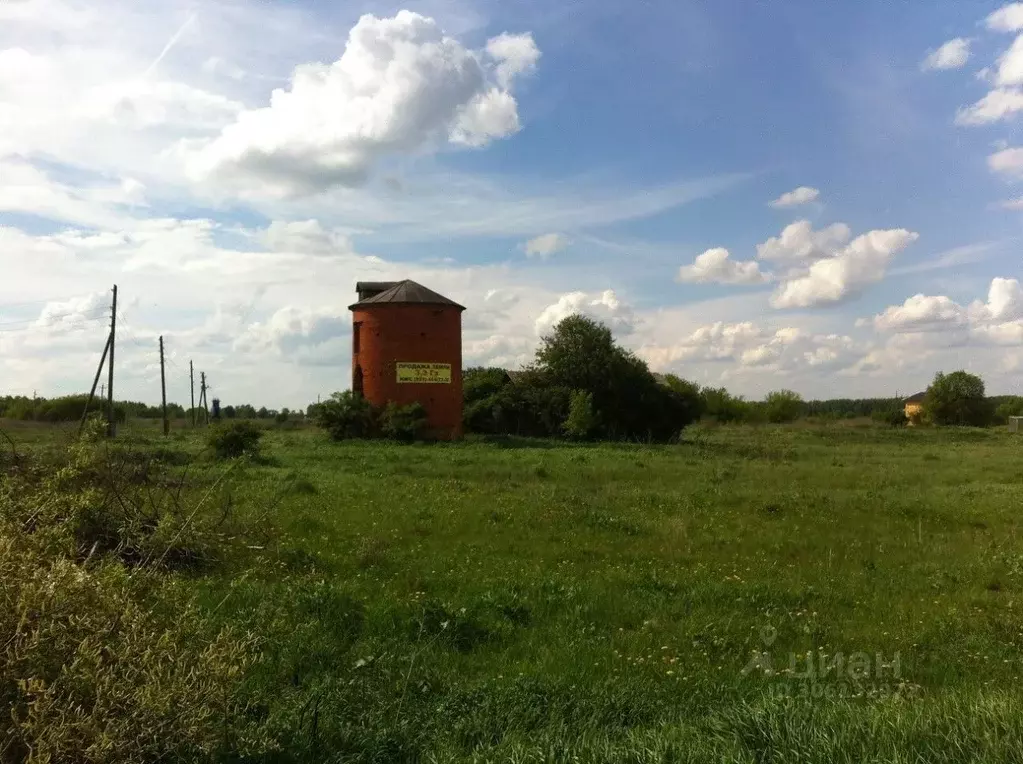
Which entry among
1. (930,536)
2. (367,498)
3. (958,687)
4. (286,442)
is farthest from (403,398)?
(958,687)

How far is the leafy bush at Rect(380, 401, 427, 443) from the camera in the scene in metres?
33.3

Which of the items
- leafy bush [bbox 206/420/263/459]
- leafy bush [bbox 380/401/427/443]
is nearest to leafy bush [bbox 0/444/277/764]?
leafy bush [bbox 206/420/263/459]

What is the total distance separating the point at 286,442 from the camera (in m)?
33.9

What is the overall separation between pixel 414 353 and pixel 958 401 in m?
65.1

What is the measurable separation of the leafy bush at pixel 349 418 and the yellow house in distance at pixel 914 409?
6880 cm

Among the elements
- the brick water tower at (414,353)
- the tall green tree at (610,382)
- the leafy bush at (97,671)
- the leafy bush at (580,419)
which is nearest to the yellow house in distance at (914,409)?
the tall green tree at (610,382)

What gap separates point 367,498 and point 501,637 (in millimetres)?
8789

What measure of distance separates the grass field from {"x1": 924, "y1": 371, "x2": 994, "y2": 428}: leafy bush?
70.5 metres

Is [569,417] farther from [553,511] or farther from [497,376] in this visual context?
[553,511]

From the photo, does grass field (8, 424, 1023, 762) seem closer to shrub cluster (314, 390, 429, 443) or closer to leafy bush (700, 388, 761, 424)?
shrub cluster (314, 390, 429, 443)

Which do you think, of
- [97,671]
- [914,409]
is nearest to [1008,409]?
[914,409]

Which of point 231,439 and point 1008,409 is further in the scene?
point 1008,409

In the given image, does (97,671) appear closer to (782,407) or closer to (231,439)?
(231,439)

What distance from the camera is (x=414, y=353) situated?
3481cm
